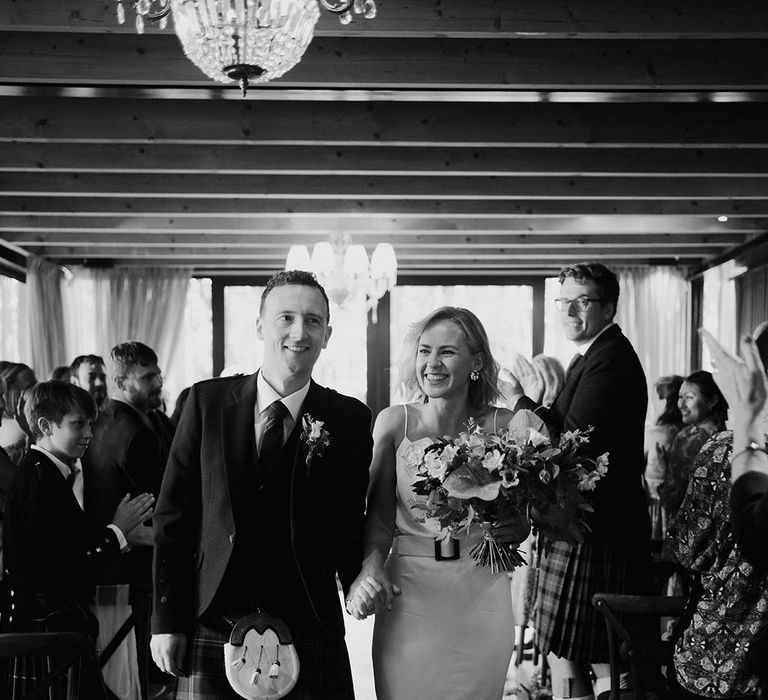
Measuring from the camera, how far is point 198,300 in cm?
1230

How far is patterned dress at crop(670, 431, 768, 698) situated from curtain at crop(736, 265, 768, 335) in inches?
278

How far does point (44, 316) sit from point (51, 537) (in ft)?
27.1

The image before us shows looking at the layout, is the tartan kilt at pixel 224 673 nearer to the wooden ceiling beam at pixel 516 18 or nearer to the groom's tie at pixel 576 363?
the groom's tie at pixel 576 363

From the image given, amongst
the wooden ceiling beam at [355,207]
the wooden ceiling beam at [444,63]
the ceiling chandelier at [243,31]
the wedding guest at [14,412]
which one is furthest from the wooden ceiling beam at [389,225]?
the ceiling chandelier at [243,31]

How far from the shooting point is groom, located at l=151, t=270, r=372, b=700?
250 centimetres

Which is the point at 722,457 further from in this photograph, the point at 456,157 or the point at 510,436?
the point at 456,157

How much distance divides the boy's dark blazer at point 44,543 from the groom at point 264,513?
2.90ft

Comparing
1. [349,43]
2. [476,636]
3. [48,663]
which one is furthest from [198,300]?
[476,636]

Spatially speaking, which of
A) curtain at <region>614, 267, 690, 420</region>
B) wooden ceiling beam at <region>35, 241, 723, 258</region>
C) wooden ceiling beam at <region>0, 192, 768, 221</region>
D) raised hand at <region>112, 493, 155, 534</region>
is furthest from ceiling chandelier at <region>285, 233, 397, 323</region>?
curtain at <region>614, 267, 690, 420</region>

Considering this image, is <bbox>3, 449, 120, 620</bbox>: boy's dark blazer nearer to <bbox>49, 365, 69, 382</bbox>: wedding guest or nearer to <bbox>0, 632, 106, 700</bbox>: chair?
<bbox>0, 632, 106, 700</bbox>: chair

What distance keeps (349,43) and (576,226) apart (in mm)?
4543

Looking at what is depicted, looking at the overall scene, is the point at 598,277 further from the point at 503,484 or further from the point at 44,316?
the point at 44,316

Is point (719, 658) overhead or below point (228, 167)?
below

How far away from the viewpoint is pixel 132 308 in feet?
38.4
